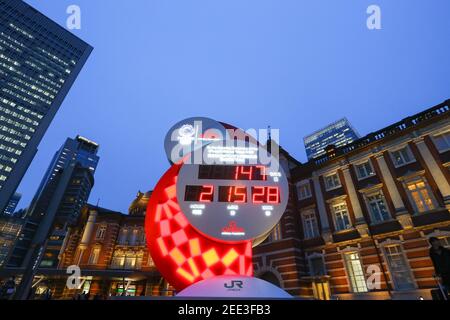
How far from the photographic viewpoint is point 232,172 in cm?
1034

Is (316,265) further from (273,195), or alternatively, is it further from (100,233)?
(100,233)

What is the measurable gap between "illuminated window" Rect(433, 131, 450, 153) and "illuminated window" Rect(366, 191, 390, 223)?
16.3 ft

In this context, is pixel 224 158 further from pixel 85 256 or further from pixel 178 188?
pixel 85 256

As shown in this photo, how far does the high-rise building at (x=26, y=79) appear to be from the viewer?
9600 cm

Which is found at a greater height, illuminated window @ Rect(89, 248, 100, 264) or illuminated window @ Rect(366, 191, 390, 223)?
illuminated window @ Rect(366, 191, 390, 223)

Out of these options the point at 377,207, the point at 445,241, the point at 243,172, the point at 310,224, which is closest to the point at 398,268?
the point at 445,241

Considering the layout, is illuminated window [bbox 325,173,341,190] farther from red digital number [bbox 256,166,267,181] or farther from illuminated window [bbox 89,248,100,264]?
illuminated window [bbox 89,248,100,264]

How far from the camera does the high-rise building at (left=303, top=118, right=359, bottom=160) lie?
136 m

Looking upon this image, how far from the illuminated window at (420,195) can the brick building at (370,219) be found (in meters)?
0.06

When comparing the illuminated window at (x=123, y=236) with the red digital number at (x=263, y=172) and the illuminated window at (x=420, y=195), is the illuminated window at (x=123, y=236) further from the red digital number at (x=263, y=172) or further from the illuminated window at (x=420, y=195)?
the illuminated window at (x=420, y=195)

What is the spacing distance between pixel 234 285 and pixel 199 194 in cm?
351

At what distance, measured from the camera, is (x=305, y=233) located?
72.1ft

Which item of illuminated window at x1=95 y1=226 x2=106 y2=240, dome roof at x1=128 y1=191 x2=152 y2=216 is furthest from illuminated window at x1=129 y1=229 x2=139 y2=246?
dome roof at x1=128 y1=191 x2=152 y2=216
